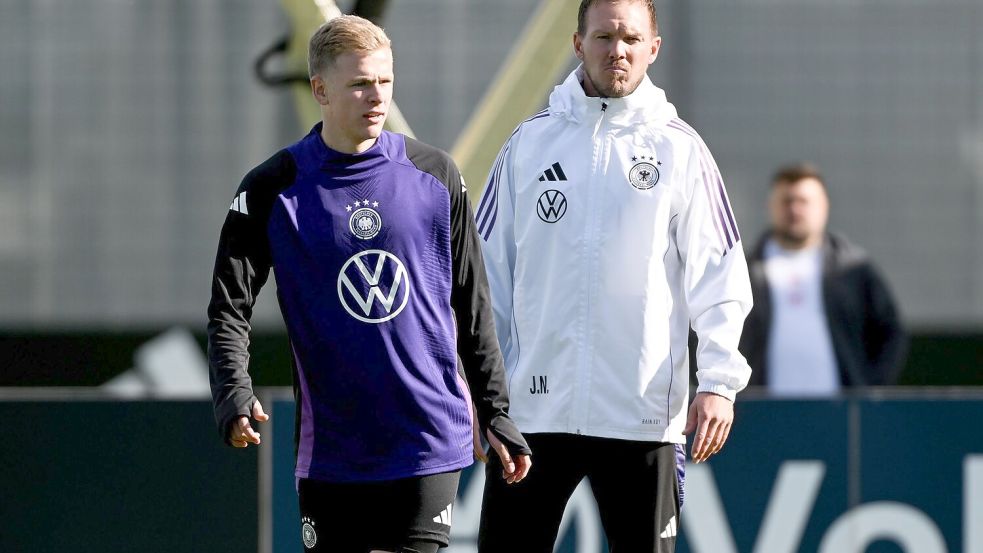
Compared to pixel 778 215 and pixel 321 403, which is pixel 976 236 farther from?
pixel 321 403

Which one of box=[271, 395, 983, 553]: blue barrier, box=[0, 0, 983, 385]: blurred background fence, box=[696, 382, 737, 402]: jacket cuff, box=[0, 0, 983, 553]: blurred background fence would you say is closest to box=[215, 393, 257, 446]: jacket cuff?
box=[696, 382, 737, 402]: jacket cuff

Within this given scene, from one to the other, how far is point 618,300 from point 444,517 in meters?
0.67

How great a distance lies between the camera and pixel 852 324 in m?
6.16

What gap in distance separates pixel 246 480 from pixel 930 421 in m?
2.31

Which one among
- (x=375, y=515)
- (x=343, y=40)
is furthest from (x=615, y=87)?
(x=375, y=515)

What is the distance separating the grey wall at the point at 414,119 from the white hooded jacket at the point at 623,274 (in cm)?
359

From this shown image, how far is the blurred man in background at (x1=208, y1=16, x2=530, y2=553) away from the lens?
10.5 feet

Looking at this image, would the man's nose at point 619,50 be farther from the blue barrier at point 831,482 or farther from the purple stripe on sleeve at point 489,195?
the blue barrier at point 831,482

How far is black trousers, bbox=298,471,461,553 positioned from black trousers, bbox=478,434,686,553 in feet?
1.51

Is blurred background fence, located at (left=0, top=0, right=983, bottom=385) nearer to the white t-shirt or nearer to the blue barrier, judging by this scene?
the white t-shirt

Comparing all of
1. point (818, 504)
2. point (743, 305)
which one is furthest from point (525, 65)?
point (818, 504)

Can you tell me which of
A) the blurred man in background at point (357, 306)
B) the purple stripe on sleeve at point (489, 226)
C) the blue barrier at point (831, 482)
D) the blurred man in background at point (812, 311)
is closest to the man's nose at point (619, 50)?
the purple stripe on sleeve at point (489, 226)

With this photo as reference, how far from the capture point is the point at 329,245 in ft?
10.5

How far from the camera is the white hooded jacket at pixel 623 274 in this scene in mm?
3600
